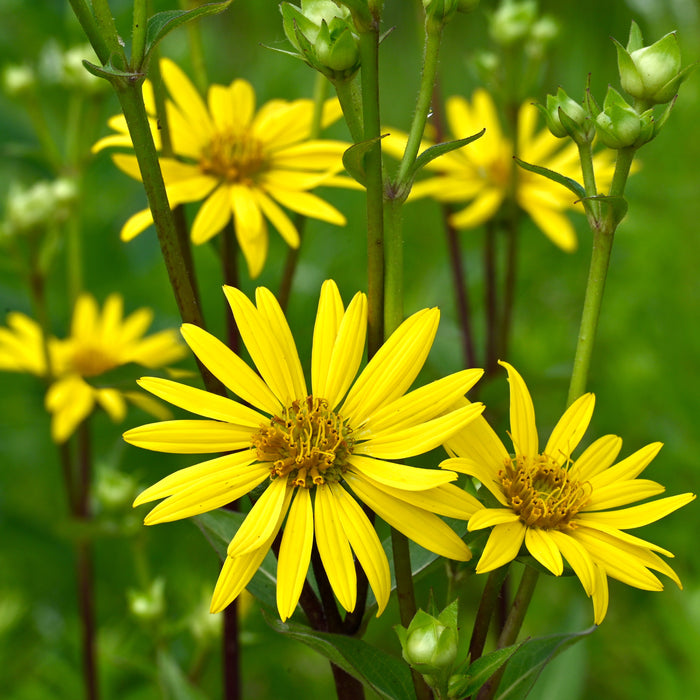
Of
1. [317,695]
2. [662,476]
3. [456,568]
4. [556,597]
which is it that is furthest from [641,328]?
[456,568]

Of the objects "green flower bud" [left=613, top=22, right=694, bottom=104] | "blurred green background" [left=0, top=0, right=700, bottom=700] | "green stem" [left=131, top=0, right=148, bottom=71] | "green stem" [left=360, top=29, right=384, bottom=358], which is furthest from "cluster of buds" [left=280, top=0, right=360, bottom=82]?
"blurred green background" [left=0, top=0, right=700, bottom=700]

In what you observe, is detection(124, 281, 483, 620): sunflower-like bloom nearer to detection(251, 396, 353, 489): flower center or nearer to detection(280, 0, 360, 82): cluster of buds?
detection(251, 396, 353, 489): flower center

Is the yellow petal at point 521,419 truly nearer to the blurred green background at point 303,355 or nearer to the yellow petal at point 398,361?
the yellow petal at point 398,361

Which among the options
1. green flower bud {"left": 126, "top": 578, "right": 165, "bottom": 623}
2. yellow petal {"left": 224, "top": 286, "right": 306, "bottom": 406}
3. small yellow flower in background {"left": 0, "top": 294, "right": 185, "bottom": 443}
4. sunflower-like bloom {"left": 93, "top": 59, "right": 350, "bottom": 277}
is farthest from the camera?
small yellow flower in background {"left": 0, "top": 294, "right": 185, "bottom": 443}

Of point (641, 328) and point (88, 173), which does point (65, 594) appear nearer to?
point (88, 173)

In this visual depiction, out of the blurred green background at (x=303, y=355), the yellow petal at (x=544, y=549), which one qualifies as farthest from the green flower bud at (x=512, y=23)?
the yellow petal at (x=544, y=549)
